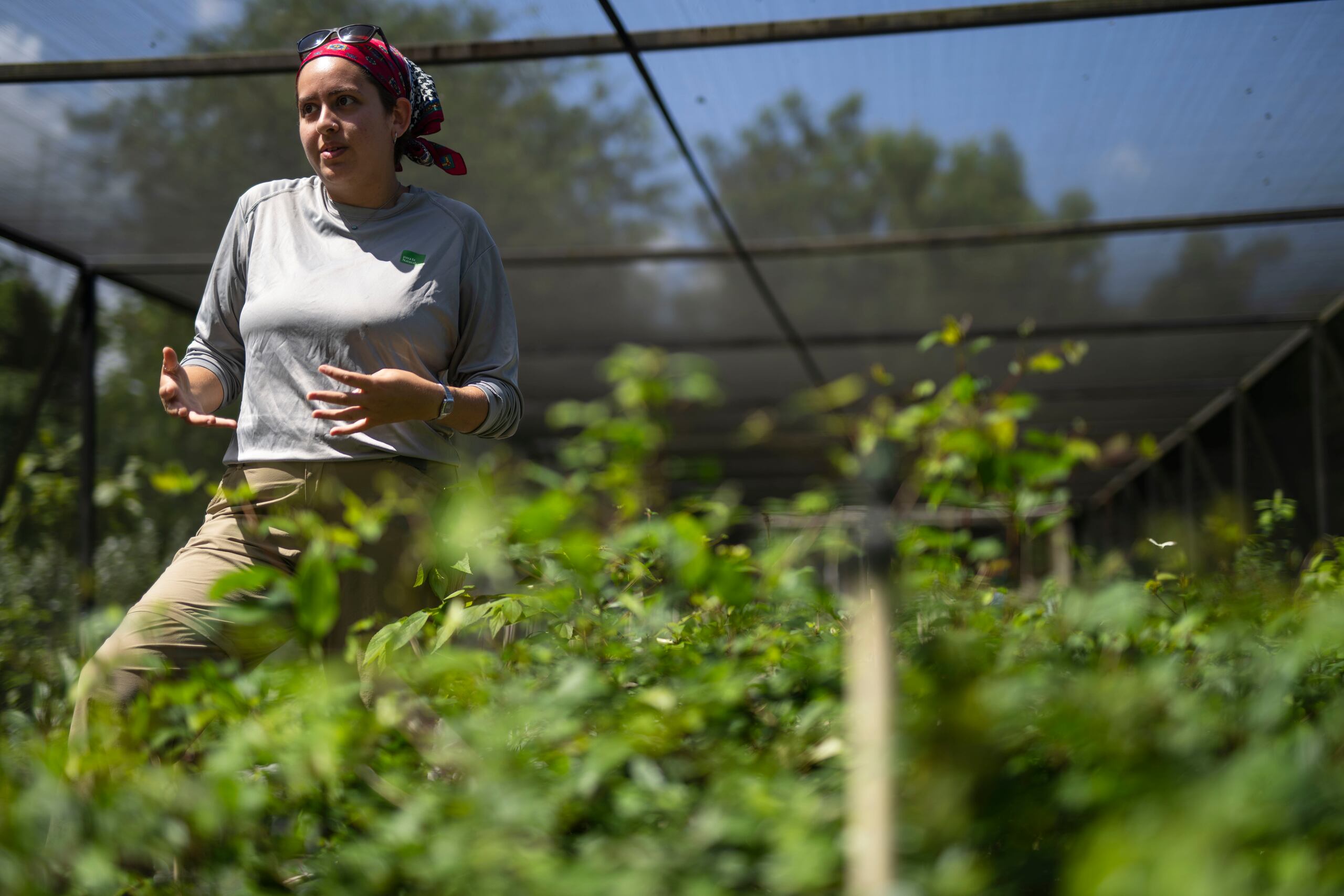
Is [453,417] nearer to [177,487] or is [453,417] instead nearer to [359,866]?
[177,487]

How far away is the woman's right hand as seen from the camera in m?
1.80

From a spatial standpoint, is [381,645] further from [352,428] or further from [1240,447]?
[1240,447]

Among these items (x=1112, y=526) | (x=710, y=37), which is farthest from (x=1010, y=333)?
(x=1112, y=526)

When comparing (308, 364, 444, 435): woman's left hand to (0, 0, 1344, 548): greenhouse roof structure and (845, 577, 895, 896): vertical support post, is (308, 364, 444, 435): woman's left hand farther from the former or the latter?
(0, 0, 1344, 548): greenhouse roof structure

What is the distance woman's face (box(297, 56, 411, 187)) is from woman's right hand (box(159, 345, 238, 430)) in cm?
41

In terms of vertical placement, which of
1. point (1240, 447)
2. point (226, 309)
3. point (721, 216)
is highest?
point (721, 216)

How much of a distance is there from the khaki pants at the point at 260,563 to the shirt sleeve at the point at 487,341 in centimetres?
15

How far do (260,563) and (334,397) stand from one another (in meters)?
0.37

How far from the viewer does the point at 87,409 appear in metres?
5.88

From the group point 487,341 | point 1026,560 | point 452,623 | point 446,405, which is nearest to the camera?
point 452,623

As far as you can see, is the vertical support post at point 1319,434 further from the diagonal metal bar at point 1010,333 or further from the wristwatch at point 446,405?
the wristwatch at point 446,405

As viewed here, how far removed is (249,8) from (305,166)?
1.27m

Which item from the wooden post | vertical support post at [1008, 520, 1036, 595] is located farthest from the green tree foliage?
the wooden post

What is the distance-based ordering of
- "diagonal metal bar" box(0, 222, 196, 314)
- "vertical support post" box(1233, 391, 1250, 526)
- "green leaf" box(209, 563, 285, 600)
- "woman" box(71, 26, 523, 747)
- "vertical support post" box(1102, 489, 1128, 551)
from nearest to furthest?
"green leaf" box(209, 563, 285, 600)
"woman" box(71, 26, 523, 747)
"diagonal metal bar" box(0, 222, 196, 314)
"vertical support post" box(1233, 391, 1250, 526)
"vertical support post" box(1102, 489, 1128, 551)
